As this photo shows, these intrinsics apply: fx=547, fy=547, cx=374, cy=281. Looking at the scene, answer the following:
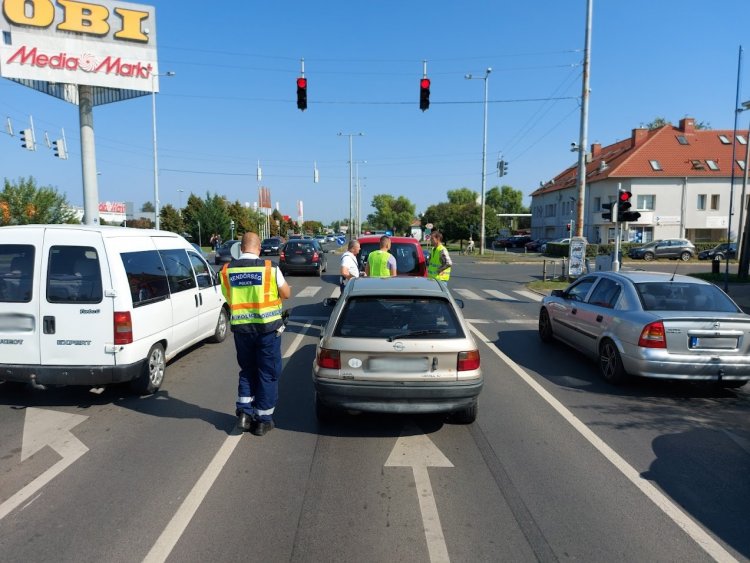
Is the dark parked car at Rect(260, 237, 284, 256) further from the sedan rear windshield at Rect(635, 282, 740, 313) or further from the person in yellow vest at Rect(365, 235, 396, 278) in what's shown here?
the sedan rear windshield at Rect(635, 282, 740, 313)

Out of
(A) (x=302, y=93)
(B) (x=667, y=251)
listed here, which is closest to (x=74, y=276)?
(A) (x=302, y=93)

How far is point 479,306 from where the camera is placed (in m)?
15.1

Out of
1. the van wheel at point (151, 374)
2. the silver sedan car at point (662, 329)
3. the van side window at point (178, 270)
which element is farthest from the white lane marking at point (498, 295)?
the van wheel at point (151, 374)

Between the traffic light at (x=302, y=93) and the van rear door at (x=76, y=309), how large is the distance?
37.9ft

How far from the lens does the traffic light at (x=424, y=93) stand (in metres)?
16.1

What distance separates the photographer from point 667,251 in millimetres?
40625

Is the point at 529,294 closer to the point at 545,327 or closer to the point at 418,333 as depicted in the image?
the point at 545,327

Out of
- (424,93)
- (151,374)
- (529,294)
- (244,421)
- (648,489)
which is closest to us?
(648,489)

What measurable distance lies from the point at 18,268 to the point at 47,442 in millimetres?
1913

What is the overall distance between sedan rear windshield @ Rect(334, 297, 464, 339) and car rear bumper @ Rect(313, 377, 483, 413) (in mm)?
425

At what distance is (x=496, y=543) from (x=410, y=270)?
29.2ft

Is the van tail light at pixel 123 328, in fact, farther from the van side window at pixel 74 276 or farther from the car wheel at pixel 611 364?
the car wheel at pixel 611 364

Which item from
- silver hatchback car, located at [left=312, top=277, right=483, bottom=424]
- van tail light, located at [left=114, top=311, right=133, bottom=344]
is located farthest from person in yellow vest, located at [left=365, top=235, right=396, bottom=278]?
van tail light, located at [left=114, top=311, right=133, bottom=344]

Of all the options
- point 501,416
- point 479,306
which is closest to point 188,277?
point 501,416
